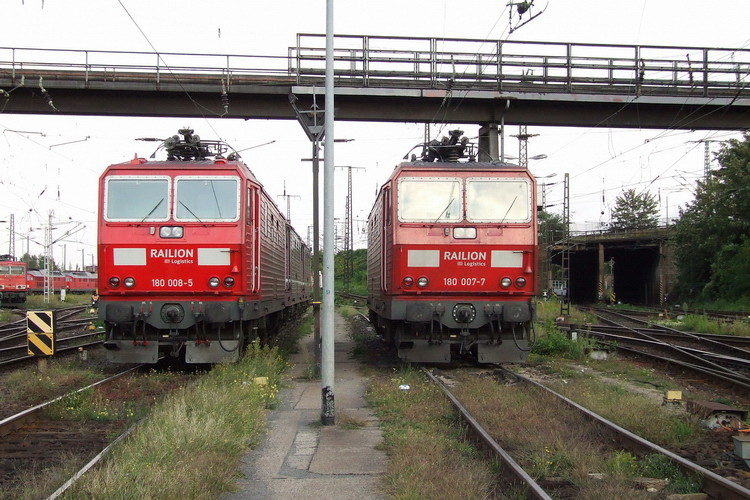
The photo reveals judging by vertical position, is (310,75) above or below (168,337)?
above

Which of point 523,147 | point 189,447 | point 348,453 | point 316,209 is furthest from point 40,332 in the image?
point 523,147

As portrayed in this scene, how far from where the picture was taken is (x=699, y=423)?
7176 mm

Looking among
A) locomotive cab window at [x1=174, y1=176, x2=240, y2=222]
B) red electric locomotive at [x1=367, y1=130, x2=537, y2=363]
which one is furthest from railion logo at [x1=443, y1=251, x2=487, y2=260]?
locomotive cab window at [x1=174, y1=176, x2=240, y2=222]

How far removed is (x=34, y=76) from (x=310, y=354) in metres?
10.5

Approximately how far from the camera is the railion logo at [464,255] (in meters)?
11.2

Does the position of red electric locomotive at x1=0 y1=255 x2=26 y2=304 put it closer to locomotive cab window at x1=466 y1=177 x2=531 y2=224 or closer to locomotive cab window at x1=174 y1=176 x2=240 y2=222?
locomotive cab window at x1=174 y1=176 x2=240 y2=222

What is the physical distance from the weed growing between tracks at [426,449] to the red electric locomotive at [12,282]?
1440 inches

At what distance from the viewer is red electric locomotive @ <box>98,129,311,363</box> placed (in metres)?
10.8

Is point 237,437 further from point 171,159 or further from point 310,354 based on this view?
point 310,354

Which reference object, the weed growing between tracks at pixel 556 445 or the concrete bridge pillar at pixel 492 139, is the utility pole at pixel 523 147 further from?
the weed growing between tracks at pixel 556 445

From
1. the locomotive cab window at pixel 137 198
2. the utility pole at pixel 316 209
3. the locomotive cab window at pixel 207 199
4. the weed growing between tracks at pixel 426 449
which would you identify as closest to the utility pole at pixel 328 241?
the weed growing between tracks at pixel 426 449

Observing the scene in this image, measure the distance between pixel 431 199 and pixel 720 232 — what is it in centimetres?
2617

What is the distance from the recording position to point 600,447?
254 inches

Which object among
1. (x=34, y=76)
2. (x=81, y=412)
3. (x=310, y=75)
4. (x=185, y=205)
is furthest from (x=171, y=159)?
(x=34, y=76)
